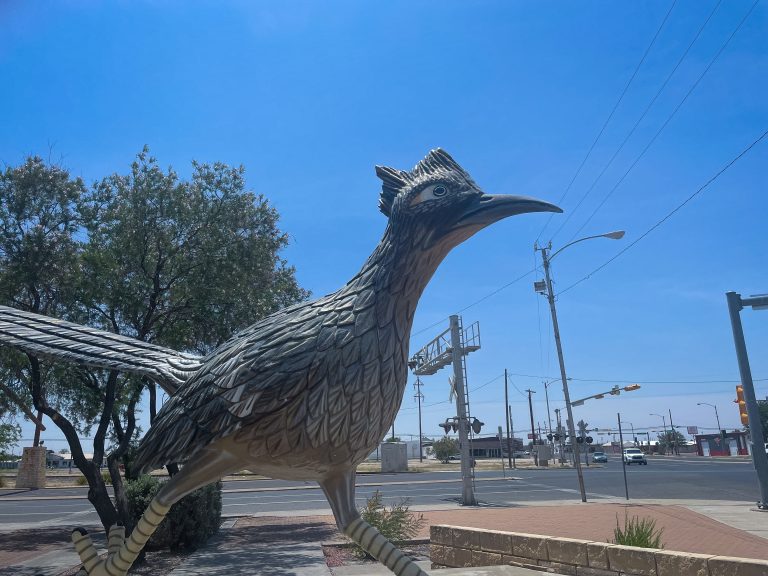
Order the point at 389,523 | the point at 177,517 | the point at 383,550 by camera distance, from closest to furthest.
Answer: the point at 383,550, the point at 389,523, the point at 177,517

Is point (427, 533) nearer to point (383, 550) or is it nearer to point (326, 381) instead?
point (383, 550)

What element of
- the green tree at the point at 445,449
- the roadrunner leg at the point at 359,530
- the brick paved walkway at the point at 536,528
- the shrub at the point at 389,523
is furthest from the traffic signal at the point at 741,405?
the green tree at the point at 445,449

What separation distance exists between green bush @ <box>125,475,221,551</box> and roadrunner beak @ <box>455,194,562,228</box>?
880 cm

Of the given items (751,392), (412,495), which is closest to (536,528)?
(751,392)

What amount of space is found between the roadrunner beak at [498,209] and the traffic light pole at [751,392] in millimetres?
12729

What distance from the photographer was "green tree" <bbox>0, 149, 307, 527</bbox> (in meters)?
10.5

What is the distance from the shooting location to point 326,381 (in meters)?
3.44

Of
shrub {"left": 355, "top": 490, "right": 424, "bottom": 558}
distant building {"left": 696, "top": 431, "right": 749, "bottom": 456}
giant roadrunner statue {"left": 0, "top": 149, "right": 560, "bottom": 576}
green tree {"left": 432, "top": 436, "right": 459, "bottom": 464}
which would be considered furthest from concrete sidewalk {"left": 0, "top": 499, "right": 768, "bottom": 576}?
distant building {"left": 696, "top": 431, "right": 749, "bottom": 456}

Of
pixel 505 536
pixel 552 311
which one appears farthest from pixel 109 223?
pixel 552 311

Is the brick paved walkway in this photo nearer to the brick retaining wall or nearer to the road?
the brick retaining wall

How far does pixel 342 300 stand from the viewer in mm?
3846

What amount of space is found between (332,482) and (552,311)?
1584 cm

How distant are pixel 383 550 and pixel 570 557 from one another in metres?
4.85

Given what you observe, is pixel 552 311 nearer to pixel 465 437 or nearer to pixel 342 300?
pixel 465 437
